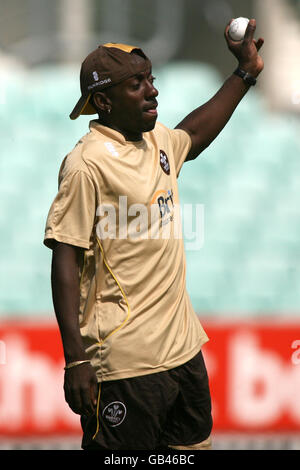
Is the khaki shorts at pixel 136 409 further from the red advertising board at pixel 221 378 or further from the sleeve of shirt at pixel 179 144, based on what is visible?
the red advertising board at pixel 221 378

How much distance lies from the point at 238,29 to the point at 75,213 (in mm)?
994

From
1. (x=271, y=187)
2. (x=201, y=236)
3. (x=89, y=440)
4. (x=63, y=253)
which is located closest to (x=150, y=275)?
(x=63, y=253)

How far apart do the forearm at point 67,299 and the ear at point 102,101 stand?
50 centimetres

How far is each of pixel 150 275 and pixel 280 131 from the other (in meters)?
2.99

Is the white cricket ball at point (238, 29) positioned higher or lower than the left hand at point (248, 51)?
higher

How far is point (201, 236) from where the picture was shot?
5230 millimetres

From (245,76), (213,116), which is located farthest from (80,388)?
(245,76)

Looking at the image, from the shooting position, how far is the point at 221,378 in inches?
196

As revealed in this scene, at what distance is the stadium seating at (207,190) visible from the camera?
531 cm

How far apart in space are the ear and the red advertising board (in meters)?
2.29

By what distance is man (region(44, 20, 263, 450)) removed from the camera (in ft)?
8.91

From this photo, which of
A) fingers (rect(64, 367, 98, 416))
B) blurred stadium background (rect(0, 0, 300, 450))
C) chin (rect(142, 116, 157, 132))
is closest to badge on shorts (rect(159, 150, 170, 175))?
chin (rect(142, 116, 157, 132))

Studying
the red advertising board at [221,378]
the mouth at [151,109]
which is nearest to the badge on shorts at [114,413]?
the mouth at [151,109]

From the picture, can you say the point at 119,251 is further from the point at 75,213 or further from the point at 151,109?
the point at 151,109
